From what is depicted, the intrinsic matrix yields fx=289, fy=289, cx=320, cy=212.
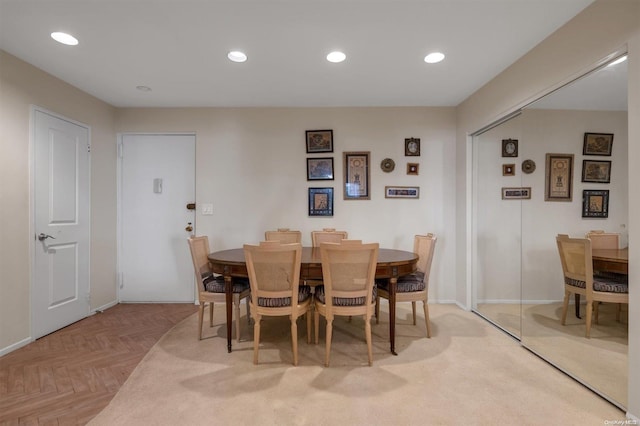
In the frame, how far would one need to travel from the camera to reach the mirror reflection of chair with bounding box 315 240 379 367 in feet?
6.82

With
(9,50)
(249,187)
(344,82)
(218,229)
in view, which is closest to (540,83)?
(344,82)

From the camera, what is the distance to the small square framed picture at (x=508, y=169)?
2.93m

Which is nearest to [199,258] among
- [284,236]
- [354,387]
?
[284,236]

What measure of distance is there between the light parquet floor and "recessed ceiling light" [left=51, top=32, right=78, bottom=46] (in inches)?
99.0

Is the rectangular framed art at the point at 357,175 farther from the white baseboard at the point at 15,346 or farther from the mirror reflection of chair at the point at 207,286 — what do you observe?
the white baseboard at the point at 15,346

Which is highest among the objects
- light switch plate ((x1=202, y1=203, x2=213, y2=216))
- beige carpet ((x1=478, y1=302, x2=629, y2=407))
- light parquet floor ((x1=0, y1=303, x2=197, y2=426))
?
light switch plate ((x1=202, y1=203, x2=213, y2=216))

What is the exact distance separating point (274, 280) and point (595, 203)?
87.7 inches

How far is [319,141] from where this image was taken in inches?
145

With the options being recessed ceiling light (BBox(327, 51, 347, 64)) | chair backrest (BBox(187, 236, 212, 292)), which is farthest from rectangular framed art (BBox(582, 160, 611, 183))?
chair backrest (BBox(187, 236, 212, 292))

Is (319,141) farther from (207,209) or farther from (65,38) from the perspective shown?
(65,38)

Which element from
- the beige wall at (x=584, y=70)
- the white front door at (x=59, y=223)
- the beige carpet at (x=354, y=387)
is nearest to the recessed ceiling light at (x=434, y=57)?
the beige wall at (x=584, y=70)

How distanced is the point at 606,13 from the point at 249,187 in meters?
3.40

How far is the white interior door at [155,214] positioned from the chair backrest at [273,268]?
6.37 ft

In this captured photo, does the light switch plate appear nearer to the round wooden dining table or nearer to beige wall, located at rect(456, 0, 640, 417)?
A: the round wooden dining table
